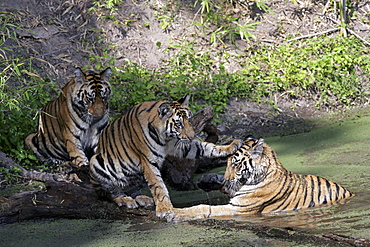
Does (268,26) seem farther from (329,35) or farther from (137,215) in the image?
(137,215)

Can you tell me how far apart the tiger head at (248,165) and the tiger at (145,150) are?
18 centimetres

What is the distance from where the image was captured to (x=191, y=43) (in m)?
9.55

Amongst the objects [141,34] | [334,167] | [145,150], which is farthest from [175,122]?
→ [141,34]

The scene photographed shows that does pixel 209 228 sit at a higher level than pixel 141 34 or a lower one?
lower

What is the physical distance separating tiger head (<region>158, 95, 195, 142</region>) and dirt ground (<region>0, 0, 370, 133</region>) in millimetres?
3431

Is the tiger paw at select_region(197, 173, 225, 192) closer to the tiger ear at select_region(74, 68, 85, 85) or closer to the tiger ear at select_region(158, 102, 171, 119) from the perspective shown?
the tiger ear at select_region(158, 102, 171, 119)

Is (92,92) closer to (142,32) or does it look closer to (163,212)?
(163,212)

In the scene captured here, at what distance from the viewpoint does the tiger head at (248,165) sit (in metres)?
4.48

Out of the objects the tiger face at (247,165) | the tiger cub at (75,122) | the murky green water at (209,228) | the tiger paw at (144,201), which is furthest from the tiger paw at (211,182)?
the tiger cub at (75,122)

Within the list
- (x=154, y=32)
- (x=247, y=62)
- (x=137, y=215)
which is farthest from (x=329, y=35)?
(x=137, y=215)

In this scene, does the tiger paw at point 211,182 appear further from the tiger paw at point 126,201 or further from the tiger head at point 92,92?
the tiger head at point 92,92

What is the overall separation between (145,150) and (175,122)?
409 mm

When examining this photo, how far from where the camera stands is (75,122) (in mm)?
6051

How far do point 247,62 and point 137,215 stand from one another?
5284 mm
